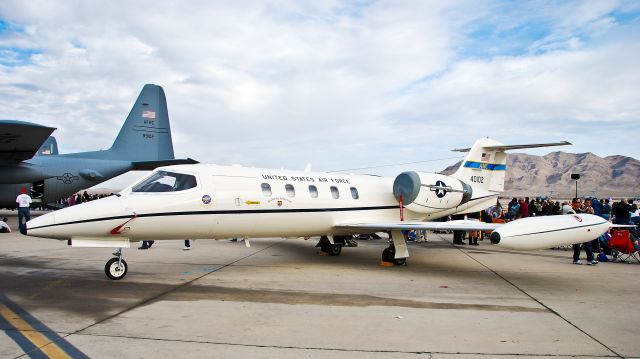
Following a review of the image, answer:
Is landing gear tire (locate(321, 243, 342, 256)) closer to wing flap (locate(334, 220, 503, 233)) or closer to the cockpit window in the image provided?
wing flap (locate(334, 220, 503, 233))

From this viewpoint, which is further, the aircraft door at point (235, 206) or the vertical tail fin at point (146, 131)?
the vertical tail fin at point (146, 131)

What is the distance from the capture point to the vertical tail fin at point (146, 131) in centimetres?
2623

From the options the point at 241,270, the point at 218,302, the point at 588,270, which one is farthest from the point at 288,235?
the point at 588,270

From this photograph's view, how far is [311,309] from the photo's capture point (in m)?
6.75

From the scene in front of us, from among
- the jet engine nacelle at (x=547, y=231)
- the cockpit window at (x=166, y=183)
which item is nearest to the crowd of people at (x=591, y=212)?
the jet engine nacelle at (x=547, y=231)

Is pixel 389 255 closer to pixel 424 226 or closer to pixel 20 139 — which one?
pixel 424 226

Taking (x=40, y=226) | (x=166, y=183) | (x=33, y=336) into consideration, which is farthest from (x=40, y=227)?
(x=33, y=336)

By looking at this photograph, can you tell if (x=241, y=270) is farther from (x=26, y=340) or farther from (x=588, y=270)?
(x=588, y=270)

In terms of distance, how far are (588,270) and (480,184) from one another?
4580 mm

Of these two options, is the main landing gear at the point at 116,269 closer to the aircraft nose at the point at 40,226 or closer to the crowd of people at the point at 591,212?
the aircraft nose at the point at 40,226

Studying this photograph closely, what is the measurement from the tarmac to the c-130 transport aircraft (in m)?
0.88

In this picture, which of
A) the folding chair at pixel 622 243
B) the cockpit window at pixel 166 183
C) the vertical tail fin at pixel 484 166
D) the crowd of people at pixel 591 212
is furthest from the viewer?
the vertical tail fin at pixel 484 166

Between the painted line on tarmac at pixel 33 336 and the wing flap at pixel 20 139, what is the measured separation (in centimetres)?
1291

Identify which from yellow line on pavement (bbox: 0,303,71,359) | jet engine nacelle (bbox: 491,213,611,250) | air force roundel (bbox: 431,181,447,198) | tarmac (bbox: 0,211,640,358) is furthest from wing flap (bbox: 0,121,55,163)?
jet engine nacelle (bbox: 491,213,611,250)
